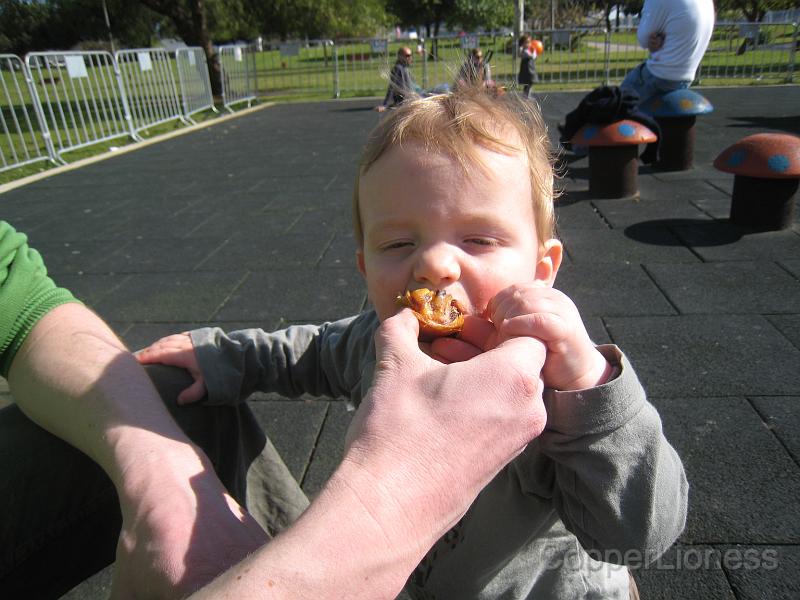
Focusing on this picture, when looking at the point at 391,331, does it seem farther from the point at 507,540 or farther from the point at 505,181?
the point at 507,540

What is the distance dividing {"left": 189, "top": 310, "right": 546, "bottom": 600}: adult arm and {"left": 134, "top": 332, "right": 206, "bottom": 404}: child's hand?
883 mm

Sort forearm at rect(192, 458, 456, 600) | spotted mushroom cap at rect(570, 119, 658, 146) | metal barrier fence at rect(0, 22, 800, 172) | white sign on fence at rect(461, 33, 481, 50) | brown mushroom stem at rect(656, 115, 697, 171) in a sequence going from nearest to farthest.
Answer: forearm at rect(192, 458, 456, 600)
spotted mushroom cap at rect(570, 119, 658, 146)
brown mushroom stem at rect(656, 115, 697, 171)
metal barrier fence at rect(0, 22, 800, 172)
white sign on fence at rect(461, 33, 481, 50)

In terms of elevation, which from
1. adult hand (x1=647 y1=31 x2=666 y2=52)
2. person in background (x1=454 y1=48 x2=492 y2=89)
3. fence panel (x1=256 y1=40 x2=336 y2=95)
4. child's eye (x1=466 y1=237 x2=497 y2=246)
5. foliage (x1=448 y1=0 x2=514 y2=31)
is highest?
foliage (x1=448 y1=0 x2=514 y2=31)

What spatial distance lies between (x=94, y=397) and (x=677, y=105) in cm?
686

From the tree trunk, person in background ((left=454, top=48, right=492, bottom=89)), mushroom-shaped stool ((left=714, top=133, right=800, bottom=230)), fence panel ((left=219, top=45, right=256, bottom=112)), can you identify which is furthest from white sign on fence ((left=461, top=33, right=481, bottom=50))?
person in background ((left=454, top=48, right=492, bottom=89))

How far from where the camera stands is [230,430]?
165cm

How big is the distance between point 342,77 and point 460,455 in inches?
970

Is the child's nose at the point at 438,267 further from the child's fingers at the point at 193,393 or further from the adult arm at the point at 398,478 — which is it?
the child's fingers at the point at 193,393

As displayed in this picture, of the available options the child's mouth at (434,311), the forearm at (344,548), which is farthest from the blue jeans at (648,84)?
the forearm at (344,548)

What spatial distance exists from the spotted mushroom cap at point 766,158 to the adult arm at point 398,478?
4.60m

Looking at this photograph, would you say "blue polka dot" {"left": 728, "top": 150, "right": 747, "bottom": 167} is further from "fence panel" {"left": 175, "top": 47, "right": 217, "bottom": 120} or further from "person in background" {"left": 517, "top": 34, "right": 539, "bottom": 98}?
"fence panel" {"left": 175, "top": 47, "right": 217, "bottom": 120}

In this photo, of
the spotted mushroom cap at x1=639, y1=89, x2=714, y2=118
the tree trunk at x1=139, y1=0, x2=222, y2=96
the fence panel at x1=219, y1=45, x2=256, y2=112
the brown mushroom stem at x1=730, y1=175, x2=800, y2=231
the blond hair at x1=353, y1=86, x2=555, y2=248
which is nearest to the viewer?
the blond hair at x1=353, y1=86, x2=555, y2=248

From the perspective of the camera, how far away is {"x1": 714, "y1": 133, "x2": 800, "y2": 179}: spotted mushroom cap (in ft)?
14.6

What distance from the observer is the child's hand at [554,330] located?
3.22 feet
